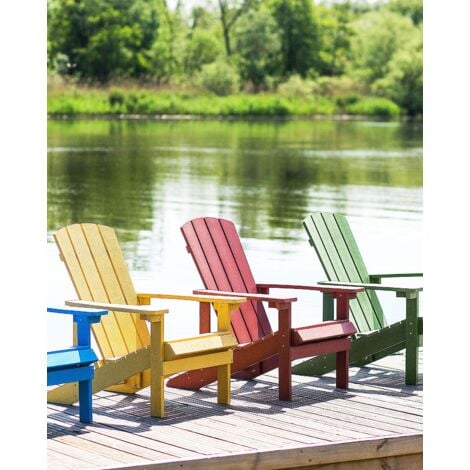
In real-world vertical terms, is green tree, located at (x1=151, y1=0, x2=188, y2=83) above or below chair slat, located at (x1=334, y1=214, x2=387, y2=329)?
above

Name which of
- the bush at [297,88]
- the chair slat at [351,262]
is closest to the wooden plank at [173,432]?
the chair slat at [351,262]

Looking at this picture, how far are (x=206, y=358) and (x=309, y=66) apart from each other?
50.1m

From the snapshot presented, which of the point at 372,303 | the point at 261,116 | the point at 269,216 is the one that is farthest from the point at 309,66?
the point at 372,303

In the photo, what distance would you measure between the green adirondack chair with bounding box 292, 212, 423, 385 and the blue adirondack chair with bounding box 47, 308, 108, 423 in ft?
3.96

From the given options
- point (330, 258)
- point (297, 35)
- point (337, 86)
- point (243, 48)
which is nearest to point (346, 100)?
point (337, 86)

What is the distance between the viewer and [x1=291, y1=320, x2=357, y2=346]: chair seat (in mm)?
4777

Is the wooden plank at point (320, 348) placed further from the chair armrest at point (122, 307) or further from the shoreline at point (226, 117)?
the shoreline at point (226, 117)

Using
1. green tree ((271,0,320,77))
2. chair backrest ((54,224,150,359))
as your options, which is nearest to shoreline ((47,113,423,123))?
green tree ((271,0,320,77))

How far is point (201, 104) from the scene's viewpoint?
150 ft

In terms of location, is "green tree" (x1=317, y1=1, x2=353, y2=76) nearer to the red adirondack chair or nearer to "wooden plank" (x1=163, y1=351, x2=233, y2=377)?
the red adirondack chair

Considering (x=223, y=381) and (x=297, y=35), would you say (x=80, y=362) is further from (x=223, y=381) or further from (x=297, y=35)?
(x=297, y=35)

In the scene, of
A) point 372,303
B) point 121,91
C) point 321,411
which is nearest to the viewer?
point 321,411
